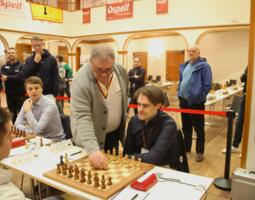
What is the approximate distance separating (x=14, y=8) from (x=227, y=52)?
317 inches

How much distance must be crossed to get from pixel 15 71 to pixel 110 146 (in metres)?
2.99

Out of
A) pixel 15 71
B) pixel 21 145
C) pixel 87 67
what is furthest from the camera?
pixel 15 71

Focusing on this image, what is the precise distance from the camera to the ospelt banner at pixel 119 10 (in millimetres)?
9867

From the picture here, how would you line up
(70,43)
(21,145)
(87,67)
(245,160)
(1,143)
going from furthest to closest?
(70,43), (245,160), (21,145), (87,67), (1,143)

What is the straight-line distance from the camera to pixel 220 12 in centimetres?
807

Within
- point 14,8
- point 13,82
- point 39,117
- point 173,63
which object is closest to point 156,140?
point 39,117

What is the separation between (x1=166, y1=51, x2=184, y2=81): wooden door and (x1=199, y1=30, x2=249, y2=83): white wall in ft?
3.91

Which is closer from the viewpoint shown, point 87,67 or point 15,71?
point 87,67

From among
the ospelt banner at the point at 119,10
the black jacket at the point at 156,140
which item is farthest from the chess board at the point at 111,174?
the ospelt banner at the point at 119,10

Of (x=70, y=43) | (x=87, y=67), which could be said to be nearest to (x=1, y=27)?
(x=70, y=43)

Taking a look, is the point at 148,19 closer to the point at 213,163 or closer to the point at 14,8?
the point at 14,8

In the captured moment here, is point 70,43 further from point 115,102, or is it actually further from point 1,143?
point 1,143

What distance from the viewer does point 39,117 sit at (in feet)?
9.59

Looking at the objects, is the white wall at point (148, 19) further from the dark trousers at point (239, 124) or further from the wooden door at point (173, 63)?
the dark trousers at point (239, 124)
